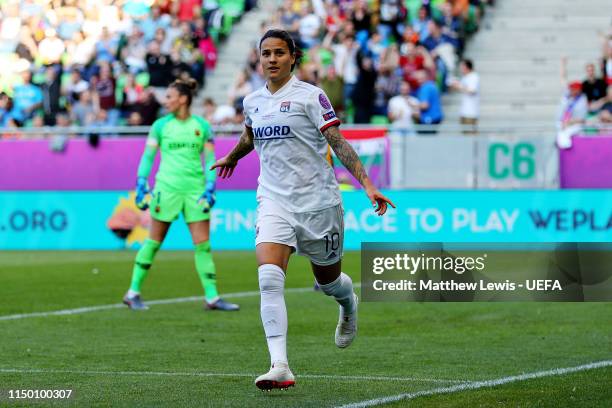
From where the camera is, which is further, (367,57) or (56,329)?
(367,57)

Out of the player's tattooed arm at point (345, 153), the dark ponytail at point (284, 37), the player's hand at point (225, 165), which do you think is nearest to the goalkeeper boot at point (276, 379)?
the player's tattooed arm at point (345, 153)

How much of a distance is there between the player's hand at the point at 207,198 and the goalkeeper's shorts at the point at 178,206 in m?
0.04

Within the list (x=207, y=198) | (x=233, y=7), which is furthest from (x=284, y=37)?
(x=233, y=7)

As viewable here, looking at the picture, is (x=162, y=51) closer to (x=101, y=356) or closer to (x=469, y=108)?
(x=469, y=108)

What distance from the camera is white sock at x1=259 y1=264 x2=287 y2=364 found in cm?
816

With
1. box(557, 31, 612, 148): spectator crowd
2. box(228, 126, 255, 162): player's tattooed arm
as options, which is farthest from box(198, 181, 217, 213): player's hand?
box(557, 31, 612, 148): spectator crowd

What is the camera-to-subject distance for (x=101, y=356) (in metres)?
10.3

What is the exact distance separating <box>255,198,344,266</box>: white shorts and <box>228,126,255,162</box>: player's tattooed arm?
1.72ft

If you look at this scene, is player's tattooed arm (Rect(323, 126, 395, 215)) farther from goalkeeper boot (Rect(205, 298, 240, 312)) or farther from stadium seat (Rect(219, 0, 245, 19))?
stadium seat (Rect(219, 0, 245, 19))

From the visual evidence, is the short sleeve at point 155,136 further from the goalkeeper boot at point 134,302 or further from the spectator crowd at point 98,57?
the spectator crowd at point 98,57

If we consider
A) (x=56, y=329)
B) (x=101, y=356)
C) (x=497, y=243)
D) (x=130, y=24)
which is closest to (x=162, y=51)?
(x=130, y=24)

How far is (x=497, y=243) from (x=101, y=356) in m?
13.3

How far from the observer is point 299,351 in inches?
416

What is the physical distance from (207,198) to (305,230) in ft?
18.1
